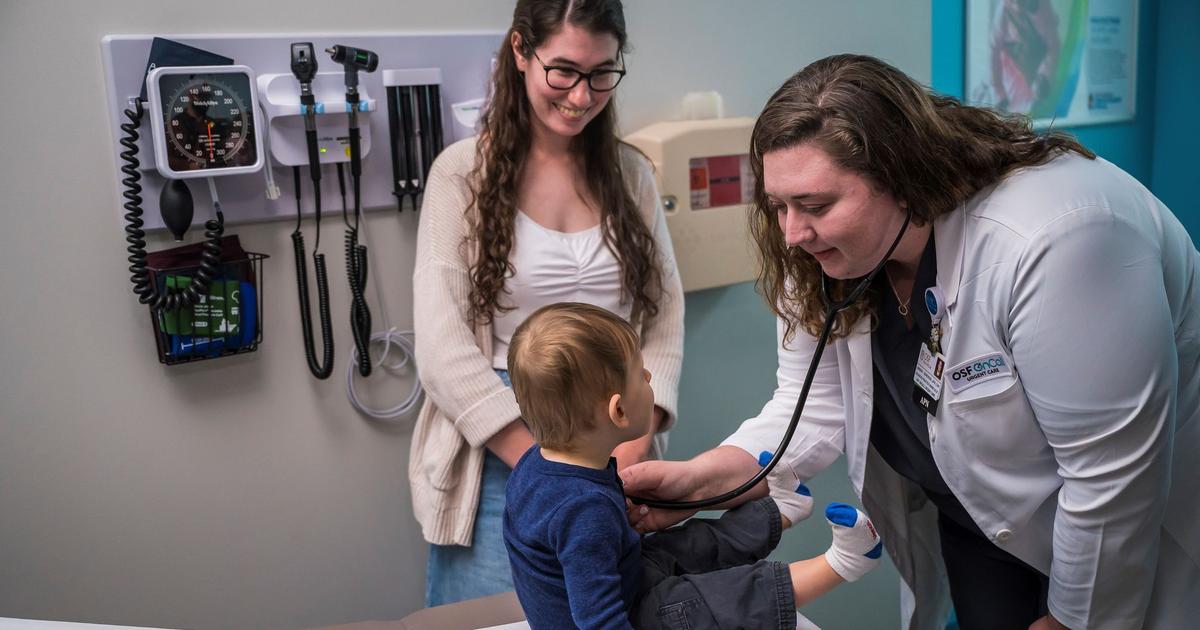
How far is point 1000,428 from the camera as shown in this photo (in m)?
1.22

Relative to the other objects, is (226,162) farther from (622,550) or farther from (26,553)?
(622,550)

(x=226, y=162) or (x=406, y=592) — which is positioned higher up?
(x=226, y=162)

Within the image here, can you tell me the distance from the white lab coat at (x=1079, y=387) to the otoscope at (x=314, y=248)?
957mm

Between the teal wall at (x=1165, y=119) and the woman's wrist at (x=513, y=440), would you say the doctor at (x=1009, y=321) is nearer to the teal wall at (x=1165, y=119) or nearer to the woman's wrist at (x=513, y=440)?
the woman's wrist at (x=513, y=440)

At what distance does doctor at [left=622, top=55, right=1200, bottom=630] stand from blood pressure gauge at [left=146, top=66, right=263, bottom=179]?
0.87 metres

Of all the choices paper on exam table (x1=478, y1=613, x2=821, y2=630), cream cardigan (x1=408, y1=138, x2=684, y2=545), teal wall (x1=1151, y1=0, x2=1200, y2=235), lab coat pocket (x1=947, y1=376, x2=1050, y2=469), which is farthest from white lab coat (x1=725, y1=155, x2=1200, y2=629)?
teal wall (x1=1151, y1=0, x2=1200, y2=235)

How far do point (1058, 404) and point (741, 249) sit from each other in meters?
1.10

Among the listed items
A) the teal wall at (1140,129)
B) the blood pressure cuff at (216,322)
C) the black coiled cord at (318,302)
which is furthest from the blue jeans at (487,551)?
the teal wall at (1140,129)

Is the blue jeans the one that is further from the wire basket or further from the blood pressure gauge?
the blood pressure gauge

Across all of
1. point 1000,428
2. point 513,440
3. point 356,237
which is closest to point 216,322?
point 356,237

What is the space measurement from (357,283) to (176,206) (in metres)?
0.35

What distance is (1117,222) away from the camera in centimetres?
109

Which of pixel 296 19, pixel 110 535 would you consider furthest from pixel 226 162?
pixel 110 535

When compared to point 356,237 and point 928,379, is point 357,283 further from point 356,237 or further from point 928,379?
point 928,379
